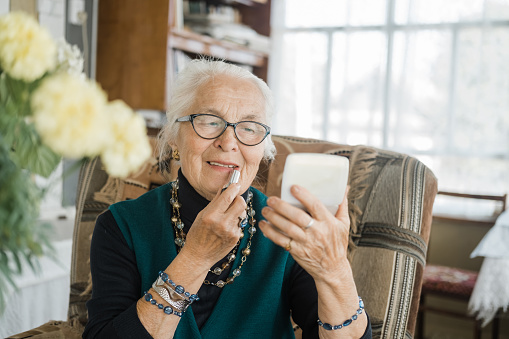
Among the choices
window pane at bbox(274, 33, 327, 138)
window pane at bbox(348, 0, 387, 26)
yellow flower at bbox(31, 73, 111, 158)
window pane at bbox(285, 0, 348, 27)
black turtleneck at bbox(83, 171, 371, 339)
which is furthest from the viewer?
window pane at bbox(274, 33, 327, 138)

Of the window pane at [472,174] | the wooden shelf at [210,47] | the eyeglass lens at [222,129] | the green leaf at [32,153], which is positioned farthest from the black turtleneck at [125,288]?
the window pane at [472,174]

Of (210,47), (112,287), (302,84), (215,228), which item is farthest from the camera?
(302,84)

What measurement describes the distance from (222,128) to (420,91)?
2.86m

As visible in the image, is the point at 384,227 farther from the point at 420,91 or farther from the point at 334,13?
the point at 334,13

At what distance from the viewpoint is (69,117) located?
1.45 feet

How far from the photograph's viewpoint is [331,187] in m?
0.87

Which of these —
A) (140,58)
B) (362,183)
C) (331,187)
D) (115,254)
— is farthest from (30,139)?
(140,58)

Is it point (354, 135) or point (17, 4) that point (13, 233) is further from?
point (354, 135)

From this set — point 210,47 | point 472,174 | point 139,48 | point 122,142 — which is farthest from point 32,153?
point 472,174

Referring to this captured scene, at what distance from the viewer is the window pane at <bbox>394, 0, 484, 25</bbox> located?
143 inches

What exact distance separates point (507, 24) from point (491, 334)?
6.55 feet

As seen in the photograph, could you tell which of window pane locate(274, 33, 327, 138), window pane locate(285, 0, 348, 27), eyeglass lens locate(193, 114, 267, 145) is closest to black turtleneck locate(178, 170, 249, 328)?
eyeglass lens locate(193, 114, 267, 145)

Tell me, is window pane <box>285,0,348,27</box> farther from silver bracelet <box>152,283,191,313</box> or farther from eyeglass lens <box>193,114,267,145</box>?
silver bracelet <box>152,283,191,313</box>

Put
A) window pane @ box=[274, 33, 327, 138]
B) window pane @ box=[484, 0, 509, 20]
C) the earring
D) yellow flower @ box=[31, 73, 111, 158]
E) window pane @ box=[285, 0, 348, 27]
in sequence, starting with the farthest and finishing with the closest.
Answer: window pane @ box=[274, 33, 327, 138]
window pane @ box=[285, 0, 348, 27]
window pane @ box=[484, 0, 509, 20]
the earring
yellow flower @ box=[31, 73, 111, 158]
